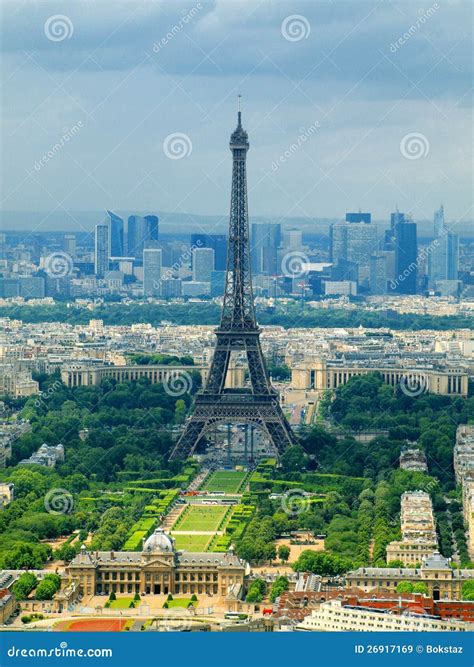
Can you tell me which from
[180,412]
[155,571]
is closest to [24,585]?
[155,571]

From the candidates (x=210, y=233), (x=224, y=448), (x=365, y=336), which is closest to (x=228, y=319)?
(x=224, y=448)

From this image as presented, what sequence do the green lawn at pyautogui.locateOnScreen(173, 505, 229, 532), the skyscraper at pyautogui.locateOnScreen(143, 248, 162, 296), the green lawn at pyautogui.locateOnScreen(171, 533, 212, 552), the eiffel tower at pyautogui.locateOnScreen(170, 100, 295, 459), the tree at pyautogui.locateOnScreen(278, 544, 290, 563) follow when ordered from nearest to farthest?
the tree at pyautogui.locateOnScreen(278, 544, 290, 563) → the green lawn at pyautogui.locateOnScreen(171, 533, 212, 552) → the green lawn at pyautogui.locateOnScreen(173, 505, 229, 532) → the eiffel tower at pyautogui.locateOnScreen(170, 100, 295, 459) → the skyscraper at pyautogui.locateOnScreen(143, 248, 162, 296)

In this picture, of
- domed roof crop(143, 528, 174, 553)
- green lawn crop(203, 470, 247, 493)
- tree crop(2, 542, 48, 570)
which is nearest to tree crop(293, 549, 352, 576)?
domed roof crop(143, 528, 174, 553)

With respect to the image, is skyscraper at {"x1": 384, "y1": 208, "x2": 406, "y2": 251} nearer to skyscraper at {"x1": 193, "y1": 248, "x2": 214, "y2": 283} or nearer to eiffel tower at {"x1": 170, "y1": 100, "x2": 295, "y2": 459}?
skyscraper at {"x1": 193, "y1": 248, "x2": 214, "y2": 283}

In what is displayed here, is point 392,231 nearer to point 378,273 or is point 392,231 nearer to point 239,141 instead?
point 378,273

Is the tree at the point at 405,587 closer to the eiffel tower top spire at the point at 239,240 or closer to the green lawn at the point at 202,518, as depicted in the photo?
the green lawn at the point at 202,518

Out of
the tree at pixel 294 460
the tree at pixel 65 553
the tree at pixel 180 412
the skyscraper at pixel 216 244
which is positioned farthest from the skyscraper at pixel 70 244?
the tree at pixel 65 553
